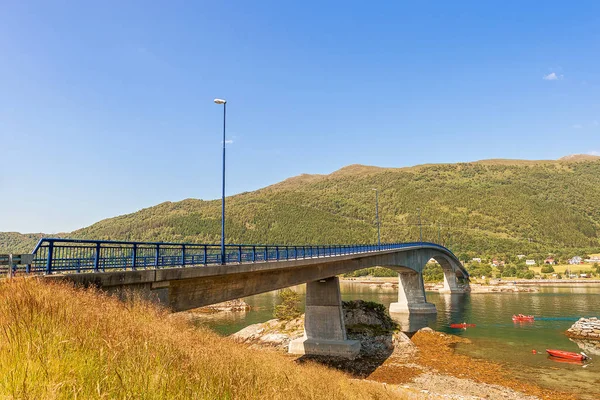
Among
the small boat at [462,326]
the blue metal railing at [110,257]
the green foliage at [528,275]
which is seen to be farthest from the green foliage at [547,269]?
the blue metal railing at [110,257]

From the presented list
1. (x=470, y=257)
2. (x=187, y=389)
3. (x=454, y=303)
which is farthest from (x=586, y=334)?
(x=470, y=257)

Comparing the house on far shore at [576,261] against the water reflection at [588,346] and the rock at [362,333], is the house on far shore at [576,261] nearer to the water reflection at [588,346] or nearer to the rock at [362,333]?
the water reflection at [588,346]

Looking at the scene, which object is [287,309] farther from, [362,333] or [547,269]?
[547,269]

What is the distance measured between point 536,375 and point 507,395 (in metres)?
7.50

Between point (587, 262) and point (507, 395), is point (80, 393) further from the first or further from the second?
point (587, 262)

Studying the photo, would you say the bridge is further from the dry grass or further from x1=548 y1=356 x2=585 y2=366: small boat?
x1=548 y1=356 x2=585 y2=366: small boat

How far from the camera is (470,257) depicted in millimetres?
174500

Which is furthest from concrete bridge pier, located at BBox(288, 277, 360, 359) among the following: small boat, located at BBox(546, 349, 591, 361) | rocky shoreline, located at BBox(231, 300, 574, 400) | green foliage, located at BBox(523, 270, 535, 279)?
green foliage, located at BBox(523, 270, 535, 279)

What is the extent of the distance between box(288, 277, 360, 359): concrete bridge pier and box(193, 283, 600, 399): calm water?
14851 millimetres

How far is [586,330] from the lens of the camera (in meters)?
48.1

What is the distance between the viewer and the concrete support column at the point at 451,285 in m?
111

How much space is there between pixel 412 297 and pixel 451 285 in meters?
45.8

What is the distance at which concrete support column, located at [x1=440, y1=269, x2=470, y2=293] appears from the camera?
111181 millimetres

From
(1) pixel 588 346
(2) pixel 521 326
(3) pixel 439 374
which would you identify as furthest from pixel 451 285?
(3) pixel 439 374
